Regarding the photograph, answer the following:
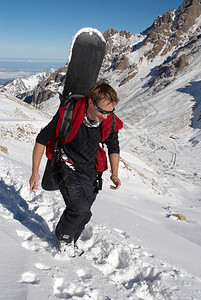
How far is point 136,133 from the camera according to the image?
40.8 meters

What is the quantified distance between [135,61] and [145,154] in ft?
324

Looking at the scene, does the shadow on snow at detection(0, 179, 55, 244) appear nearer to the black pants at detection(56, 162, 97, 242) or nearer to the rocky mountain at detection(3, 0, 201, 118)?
the black pants at detection(56, 162, 97, 242)

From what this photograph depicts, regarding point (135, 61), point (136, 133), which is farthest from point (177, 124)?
point (135, 61)

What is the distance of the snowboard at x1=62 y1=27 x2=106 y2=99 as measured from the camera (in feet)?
12.4

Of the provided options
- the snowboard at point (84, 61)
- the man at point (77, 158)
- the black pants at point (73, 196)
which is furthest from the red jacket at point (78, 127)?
the snowboard at point (84, 61)

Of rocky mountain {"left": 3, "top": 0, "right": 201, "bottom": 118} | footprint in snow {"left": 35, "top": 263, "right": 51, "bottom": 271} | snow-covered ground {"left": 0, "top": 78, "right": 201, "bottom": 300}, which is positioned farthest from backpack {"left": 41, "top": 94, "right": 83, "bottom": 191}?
rocky mountain {"left": 3, "top": 0, "right": 201, "bottom": 118}

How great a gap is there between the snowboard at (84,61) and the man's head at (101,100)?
1148 mm

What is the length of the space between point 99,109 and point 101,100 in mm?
103

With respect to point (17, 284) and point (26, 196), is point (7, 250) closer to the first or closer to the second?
point (17, 284)

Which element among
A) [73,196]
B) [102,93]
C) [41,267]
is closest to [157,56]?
[102,93]

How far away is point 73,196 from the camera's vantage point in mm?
2867

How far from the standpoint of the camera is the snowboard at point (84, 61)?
377cm

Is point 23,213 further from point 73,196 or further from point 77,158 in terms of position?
point 77,158

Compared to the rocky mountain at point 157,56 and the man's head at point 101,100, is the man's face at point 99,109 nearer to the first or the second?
the man's head at point 101,100
